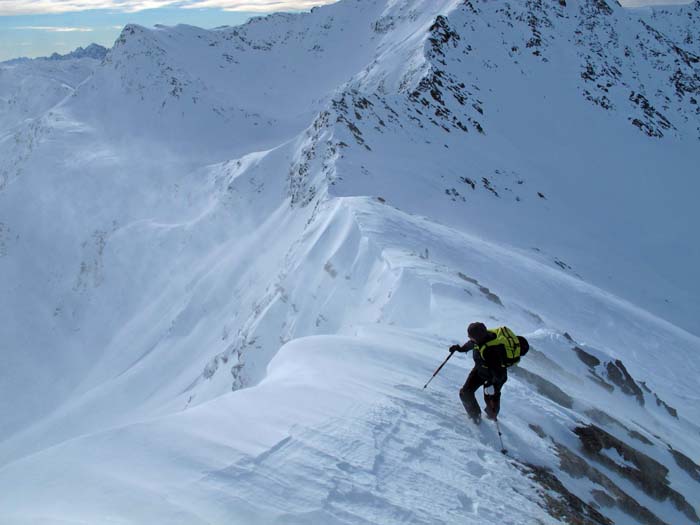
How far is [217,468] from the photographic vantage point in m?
4.81

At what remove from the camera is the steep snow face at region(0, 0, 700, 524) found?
5.29 metres

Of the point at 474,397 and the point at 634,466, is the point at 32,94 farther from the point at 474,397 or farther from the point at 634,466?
the point at 634,466

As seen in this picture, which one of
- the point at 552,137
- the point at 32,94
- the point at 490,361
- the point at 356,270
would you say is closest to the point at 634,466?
the point at 490,361

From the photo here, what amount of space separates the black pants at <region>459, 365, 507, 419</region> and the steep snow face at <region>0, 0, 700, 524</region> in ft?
0.91

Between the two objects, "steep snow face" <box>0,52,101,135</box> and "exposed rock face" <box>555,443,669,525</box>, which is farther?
"steep snow face" <box>0,52,101,135</box>

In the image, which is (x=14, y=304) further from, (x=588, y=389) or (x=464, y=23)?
(x=464, y=23)

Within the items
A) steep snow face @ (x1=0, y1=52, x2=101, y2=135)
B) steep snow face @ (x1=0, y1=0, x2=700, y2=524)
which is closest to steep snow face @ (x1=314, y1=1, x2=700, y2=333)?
steep snow face @ (x1=0, y1=0, x2=700, y2=524)

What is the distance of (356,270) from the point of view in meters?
15.7

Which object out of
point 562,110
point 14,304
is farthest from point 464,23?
point 14,304

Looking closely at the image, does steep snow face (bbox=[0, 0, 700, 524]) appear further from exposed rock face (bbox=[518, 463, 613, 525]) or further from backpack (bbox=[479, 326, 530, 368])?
backpack (bbox=[479, 326, 530, 368])

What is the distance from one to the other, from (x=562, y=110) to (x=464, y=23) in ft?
50.8

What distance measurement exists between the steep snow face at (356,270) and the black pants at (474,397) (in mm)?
277

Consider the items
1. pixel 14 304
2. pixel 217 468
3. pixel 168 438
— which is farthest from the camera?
pixel 14 304

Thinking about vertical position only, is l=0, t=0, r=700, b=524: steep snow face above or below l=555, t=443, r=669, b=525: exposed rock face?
above
